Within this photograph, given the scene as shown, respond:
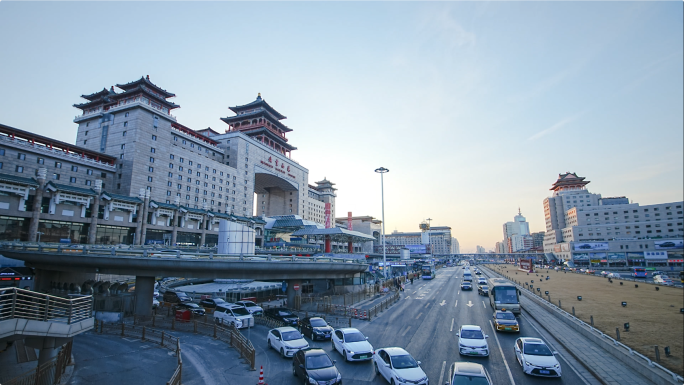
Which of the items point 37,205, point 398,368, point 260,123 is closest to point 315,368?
point 398,368

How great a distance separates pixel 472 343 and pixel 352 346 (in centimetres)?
649

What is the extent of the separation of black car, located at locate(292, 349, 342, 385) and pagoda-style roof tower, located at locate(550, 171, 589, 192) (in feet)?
672

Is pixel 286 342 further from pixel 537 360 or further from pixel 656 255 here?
pixel 656 255

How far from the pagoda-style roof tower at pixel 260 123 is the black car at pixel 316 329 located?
99210 mm

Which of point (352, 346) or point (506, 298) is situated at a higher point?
point (506, 298)

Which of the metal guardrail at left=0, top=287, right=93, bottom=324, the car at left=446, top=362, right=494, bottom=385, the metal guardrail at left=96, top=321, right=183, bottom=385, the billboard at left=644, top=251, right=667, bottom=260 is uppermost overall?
the billboard at left=644, top=251, right=667, bottom=260

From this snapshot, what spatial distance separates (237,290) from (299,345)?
73.2ft

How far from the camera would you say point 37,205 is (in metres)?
51.6

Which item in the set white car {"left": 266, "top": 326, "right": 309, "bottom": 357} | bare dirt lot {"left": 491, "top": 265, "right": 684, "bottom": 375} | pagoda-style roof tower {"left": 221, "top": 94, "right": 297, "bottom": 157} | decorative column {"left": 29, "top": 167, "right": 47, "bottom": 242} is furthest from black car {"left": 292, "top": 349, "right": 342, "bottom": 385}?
pagoda-style roof tower {"left": 221, "top": 94, "right": 297, "bottom": 157}

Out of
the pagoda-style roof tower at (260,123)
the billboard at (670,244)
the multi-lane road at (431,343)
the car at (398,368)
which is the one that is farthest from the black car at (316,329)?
the pagoda-style roof tower at (260,123)

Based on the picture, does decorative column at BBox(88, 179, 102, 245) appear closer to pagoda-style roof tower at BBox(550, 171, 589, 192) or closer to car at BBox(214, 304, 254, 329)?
car at BBox(214, 304, 254, 329)

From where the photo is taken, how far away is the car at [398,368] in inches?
520

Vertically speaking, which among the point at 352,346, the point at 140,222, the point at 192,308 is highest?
the point at 140,222

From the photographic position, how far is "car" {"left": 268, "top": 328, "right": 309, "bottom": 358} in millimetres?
18672
